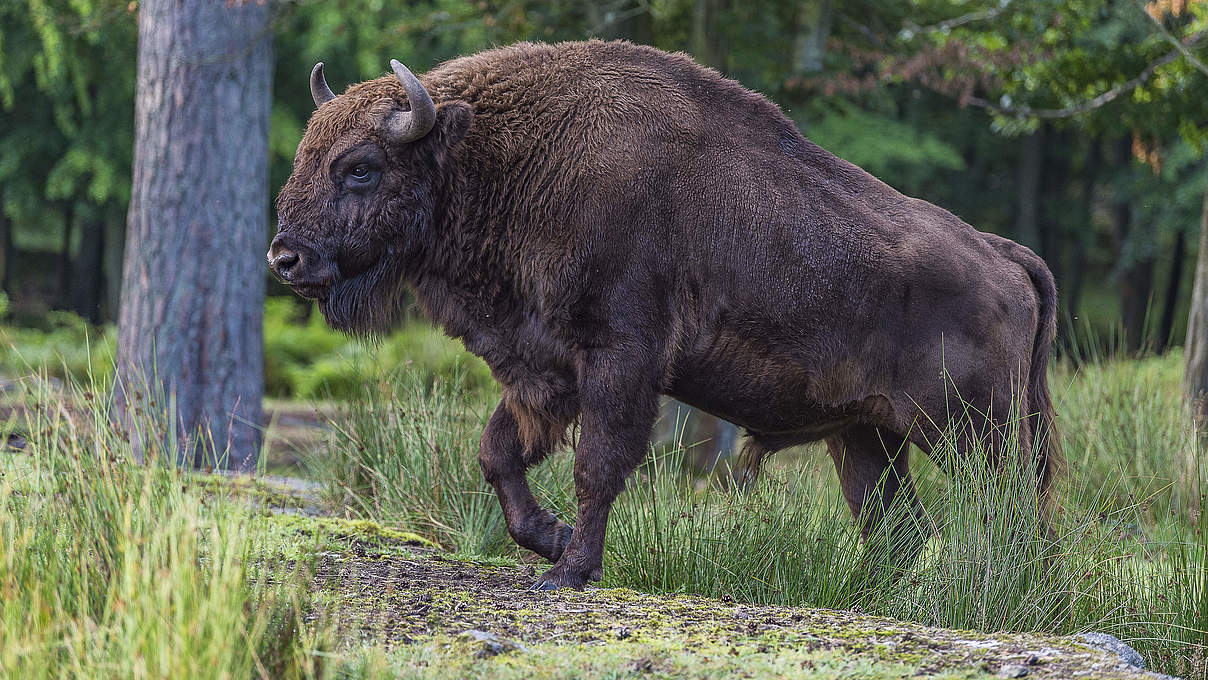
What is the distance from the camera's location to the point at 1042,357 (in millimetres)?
5816

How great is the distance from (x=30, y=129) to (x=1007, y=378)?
1976cm

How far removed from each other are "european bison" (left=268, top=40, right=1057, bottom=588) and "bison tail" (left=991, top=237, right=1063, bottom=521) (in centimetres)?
34

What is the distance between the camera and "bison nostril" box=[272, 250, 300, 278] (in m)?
4.94

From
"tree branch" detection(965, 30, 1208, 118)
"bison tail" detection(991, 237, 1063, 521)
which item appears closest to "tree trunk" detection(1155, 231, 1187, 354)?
"tree branch" detection(965, 30, 1208, 118)

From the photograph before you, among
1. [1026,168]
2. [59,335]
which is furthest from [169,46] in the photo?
[1026,168]

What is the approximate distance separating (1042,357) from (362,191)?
342cm

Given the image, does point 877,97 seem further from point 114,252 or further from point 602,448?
point 114,252

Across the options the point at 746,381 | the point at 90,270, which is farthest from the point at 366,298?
the point at 90,270

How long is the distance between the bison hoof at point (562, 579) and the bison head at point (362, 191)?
60.5 inches

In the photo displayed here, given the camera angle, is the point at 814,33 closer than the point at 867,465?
No

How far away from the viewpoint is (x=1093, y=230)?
29.7 meters

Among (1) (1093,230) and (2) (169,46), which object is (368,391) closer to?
(2) (169,46)

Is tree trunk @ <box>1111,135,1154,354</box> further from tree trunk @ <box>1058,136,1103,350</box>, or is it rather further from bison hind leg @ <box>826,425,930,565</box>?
bison hind leg @ <box>826,425,930,565</box>

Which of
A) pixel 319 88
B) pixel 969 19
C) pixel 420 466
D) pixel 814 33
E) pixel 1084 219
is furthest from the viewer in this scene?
pixel 1084 219
